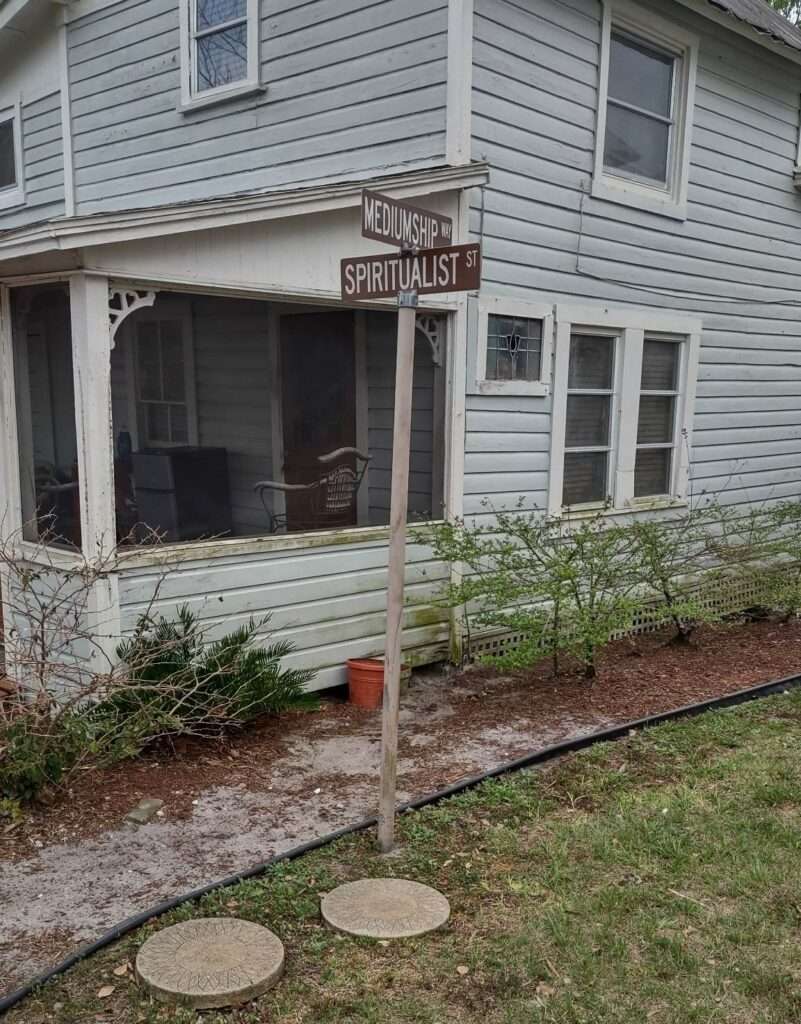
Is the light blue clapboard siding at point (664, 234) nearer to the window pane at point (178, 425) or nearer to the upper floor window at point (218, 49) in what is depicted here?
the window pane at point (178, 425)

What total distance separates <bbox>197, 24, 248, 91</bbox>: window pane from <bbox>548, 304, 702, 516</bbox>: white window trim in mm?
3198

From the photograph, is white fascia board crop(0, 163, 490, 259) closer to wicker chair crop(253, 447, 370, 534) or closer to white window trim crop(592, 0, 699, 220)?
wicker chair crop(253, 447, 370, 534)

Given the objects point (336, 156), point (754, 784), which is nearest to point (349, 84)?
point (336, 156)

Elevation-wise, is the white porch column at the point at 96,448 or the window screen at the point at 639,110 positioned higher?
the window screen at the point at 639,110

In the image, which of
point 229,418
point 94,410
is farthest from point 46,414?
point 229,418

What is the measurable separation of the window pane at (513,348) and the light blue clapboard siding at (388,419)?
46cm

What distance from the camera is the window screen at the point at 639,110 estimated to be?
6.91 meters

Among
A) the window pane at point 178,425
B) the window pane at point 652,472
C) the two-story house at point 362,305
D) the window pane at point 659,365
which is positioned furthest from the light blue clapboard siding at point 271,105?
the window pane at point 652,472

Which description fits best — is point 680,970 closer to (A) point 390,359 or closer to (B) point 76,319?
(B) point 76,319

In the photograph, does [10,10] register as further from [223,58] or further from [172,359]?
[172,359]

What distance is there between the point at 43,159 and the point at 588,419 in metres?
6.21

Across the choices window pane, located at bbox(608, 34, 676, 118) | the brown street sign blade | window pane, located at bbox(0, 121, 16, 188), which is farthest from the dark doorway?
window pane, located at bbox(0, 121, 16, 188)

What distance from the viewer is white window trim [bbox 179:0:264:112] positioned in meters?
6.73

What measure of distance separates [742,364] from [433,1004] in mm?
7180
